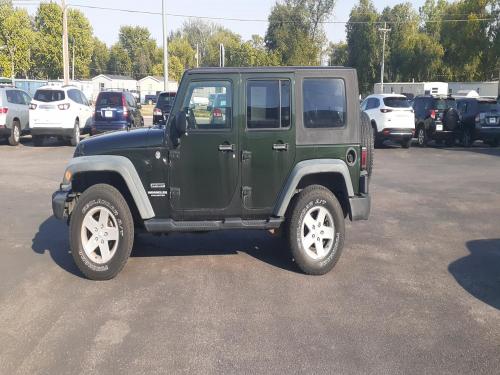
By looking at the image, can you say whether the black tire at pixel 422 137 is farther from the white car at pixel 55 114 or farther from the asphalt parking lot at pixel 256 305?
the asphalt parking lot at pixel 256 305

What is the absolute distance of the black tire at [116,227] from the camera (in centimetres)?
575

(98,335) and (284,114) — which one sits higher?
(284,114)

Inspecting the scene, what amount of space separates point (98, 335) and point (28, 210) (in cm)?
521

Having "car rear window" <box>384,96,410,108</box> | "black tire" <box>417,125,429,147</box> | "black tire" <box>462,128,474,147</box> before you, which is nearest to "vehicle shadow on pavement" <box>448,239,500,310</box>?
"car rear window" <box>384,96,410,108</box>

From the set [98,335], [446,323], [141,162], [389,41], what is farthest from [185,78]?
[389,41]

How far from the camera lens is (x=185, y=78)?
5.86 m

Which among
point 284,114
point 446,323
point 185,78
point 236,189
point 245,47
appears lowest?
point 446,323

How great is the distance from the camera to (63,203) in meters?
Answer: 5.90

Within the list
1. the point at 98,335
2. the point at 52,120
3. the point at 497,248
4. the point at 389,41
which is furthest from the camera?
the point at 389,41

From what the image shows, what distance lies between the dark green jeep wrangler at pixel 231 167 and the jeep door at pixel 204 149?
10 mm

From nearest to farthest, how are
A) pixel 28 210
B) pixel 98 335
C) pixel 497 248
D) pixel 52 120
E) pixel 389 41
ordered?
pixel 98 335
pixel 497 248
pixel 28 210
pixel 52 120
pixel 389 41

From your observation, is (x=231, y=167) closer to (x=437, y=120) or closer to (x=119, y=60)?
(x=437, y=120)

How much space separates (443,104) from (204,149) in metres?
16.3

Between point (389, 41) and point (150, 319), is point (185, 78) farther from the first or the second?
point (389, 41)
